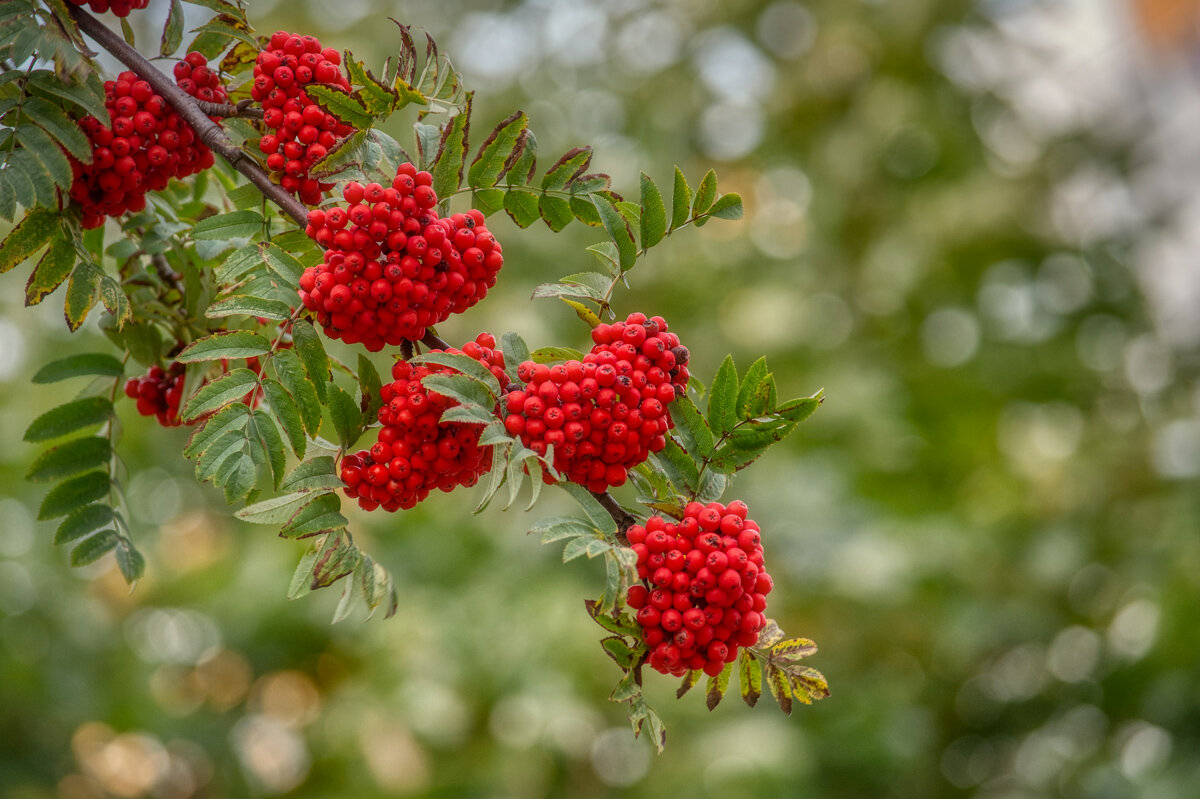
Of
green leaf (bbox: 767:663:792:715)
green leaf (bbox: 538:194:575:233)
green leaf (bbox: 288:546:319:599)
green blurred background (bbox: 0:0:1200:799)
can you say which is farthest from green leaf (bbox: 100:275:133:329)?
green blurred background (bbox: 0:0:1200:799)

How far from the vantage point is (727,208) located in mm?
758

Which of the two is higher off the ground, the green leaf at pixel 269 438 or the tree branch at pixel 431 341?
the tree branch at pixel 431 341

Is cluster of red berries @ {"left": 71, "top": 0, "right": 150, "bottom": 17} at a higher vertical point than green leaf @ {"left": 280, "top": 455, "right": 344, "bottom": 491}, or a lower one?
higher

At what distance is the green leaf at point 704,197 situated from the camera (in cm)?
74

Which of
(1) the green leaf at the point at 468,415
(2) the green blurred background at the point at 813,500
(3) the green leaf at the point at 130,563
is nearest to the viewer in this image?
(1) the green leaf at the point at 468,415

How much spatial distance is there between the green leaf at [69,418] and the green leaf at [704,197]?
23.6 inches

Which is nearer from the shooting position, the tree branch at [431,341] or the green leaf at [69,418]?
the tree branch at [431,341]

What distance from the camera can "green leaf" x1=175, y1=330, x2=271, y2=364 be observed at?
0.68m

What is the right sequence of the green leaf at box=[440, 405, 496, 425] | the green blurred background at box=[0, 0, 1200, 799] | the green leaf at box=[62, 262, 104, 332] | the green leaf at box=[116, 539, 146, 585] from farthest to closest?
the green blurred background at box=[0, 0, 1200, 799], the green leaf at box=[116, 539, 146, 585], the green leaf at box=[62, 262, 104, 332], the green leaf at box=[440, 405, 496, 425]

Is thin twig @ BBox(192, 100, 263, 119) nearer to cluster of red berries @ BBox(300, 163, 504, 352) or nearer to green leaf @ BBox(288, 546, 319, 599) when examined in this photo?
cluster of red berries @ BBox(300, 163, 504, 352)

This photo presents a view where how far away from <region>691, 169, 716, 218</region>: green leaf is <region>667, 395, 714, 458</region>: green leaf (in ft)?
0.51

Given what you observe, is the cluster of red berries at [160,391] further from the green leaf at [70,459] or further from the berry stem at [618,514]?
the berry stem at [618,514]

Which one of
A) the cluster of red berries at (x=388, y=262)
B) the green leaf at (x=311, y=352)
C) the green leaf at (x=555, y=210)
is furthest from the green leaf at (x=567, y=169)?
the green leaf at (x=311, y=352)

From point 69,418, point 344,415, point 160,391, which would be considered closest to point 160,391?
point 160,391
